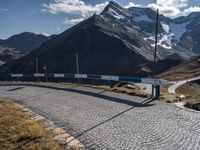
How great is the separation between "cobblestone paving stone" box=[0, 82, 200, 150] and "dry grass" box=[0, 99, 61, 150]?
4.14 feet

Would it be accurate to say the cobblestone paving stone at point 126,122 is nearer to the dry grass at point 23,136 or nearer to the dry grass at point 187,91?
the dry grass at point 23,136

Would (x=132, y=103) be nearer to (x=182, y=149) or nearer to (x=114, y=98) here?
(x=114, y=98)

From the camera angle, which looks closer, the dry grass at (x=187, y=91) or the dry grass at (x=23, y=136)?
the dry grass at (x=23, y=136)

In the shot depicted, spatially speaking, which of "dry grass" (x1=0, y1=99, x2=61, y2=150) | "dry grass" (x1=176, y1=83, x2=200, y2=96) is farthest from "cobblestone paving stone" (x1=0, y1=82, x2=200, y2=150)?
"dry grass" (x1=176, y1=83, x2=200, y2=96)

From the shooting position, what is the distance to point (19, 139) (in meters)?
12.0

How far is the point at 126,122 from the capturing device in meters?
14.9

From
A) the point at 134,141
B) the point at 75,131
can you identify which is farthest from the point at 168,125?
the point at 75,131

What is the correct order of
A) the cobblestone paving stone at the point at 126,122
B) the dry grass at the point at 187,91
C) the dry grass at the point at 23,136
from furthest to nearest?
the dry grass at the point at 187,91, the cobblestone paving stone at the point at 126,122, the dry grass at the point at 23,136

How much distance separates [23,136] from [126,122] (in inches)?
189

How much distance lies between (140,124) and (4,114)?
7.13 m

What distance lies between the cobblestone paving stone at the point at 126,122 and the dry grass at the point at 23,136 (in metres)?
1.26

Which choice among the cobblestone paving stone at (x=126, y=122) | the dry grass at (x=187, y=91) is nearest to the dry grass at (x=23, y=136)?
the cobblestone paving stone at (x=126, y=122)

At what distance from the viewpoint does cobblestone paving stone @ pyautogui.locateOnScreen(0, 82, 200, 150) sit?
37.7 feet

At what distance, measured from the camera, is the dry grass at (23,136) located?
36.4ft
